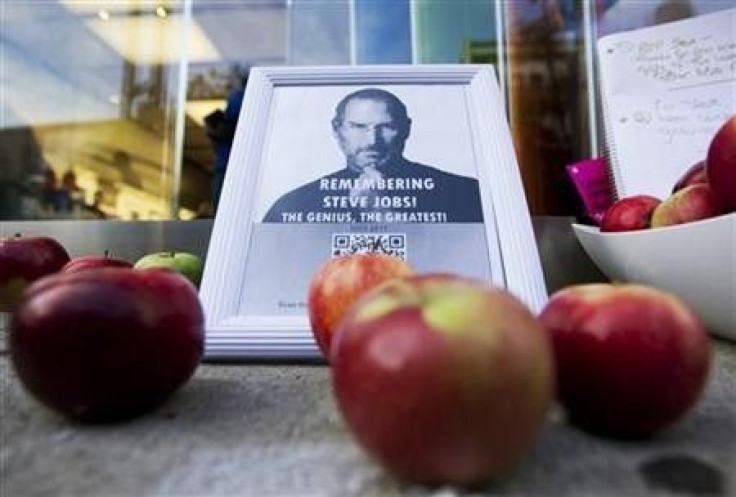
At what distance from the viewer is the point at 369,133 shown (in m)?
0.73

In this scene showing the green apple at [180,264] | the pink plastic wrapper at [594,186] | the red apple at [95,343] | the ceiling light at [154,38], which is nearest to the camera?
the red apple at [95,343]

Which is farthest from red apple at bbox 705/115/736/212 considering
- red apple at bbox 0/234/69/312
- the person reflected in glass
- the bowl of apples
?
red apple at bbox 0/234/69/312

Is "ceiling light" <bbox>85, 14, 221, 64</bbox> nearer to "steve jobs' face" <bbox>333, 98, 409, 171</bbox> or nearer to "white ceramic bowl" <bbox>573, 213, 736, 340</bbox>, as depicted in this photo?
"steve jobs' face" <bbox>333, 98, 409, 171</bbox>

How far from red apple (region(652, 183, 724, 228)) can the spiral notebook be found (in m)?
0.20

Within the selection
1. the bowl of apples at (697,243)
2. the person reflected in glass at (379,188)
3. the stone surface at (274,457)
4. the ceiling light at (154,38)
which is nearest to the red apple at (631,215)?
the bowl of apples at (697,243)

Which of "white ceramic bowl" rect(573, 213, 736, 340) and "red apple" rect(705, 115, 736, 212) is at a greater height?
"red apple" rect(705, 115, 736, 212)

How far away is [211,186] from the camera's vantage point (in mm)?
2363

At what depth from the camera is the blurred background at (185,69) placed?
2244 millimetres

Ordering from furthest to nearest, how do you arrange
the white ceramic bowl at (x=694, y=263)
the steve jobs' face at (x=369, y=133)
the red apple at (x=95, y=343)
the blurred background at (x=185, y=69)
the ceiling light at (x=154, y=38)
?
1. the ceiling light at (x=154, y=38)
2. the blurred background at (x=185, y=69)
3. the steve jobs' face at (x=369, y=133)
4. the white ceramic bowl at (x=694, y=263)
5. the red apple at (x=95, y=343)

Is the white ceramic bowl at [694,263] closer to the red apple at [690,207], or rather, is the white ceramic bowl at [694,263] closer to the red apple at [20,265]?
the red apple at [690,207]

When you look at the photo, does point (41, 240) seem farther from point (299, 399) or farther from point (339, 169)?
point (299, 399)

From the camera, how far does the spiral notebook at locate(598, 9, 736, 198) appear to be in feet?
2.96

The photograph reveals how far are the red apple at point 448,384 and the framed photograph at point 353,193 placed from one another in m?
0.28

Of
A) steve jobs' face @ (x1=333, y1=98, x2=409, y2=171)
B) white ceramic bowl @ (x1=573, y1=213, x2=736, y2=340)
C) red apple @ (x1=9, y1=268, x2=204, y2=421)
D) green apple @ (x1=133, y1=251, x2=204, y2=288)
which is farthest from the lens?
green apple @ (x1=133, y1=251, x2=204, y2=288)
